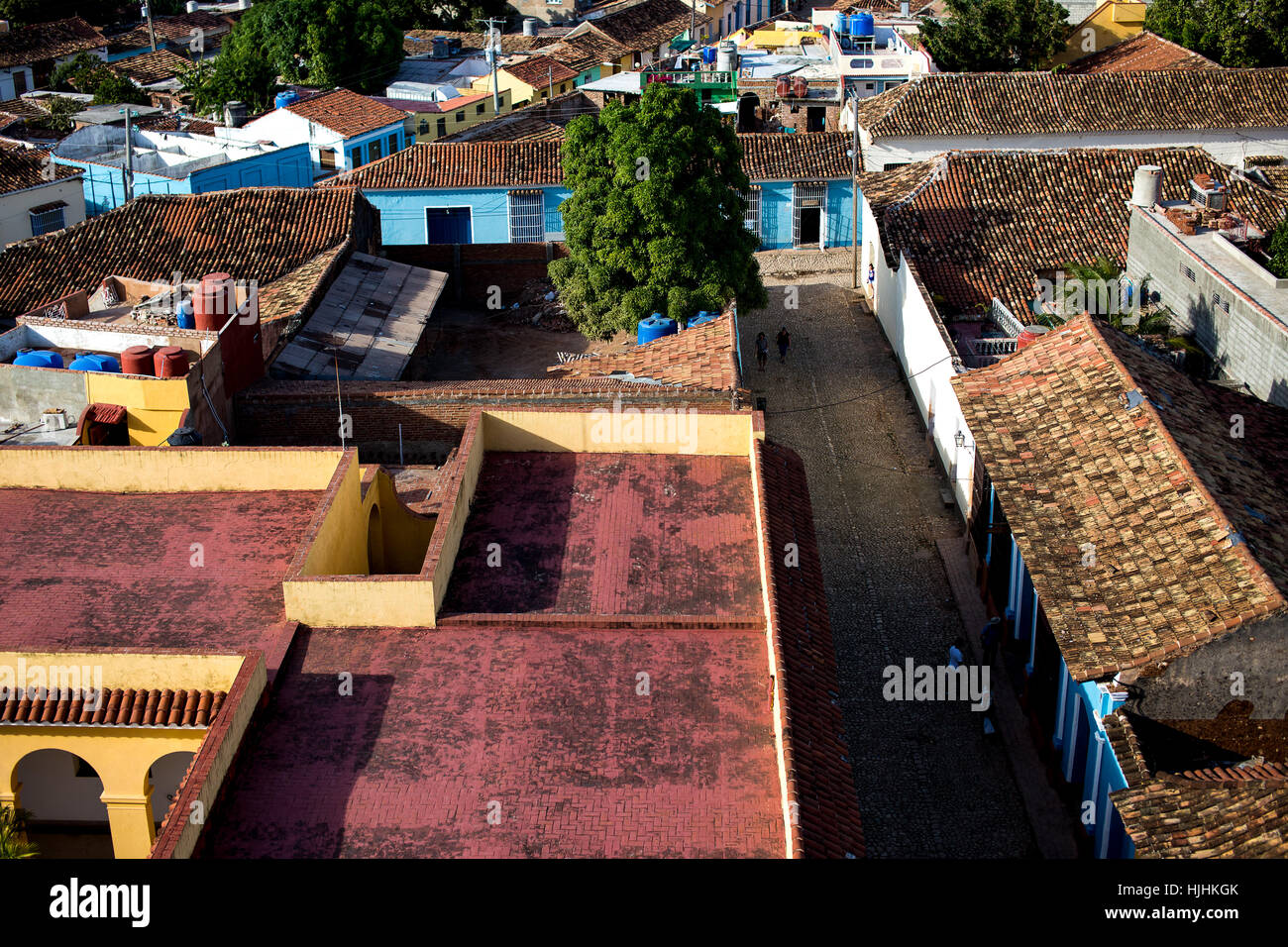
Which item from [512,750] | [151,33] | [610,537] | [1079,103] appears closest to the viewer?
[512,750]

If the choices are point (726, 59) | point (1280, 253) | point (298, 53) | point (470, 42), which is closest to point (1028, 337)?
point (1280, 253)

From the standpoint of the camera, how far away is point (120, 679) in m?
17.4

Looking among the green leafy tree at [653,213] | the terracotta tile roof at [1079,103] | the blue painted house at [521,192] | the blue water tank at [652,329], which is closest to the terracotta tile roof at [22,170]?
the blue painted house at [521,192]

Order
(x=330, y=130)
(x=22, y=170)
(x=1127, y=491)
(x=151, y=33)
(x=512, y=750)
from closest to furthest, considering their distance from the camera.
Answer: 1. (x=512, y=750)
2. (x=1127, y=491)
3. (x=22, y=170)
4. (x=330, y=130)
5. (x=151, y=33)

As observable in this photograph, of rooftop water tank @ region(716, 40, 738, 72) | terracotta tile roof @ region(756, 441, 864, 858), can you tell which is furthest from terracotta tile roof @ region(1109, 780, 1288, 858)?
rooftop water tank @ region(716, 40, 738, 72)

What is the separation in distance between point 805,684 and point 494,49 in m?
57.9

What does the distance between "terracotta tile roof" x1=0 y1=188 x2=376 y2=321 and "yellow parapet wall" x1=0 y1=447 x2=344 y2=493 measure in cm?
1505

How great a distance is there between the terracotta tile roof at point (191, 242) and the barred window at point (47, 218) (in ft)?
22.6

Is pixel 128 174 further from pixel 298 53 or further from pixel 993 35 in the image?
pixel 993 35

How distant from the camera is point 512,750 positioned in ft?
53.8

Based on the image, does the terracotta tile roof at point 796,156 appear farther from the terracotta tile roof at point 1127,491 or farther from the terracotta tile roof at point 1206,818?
the terracotta tile roof at point 1206,818

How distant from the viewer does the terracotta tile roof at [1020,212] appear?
3853 cm
